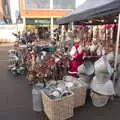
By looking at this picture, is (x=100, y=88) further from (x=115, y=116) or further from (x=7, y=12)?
(x=7, y=12)

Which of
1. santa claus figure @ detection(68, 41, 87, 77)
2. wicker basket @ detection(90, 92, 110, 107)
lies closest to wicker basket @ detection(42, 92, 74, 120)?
wicker basket @ detection(90, 92, 110, 107)

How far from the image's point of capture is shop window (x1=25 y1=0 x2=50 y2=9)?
25.6 m

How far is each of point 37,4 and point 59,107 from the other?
78.5 ft

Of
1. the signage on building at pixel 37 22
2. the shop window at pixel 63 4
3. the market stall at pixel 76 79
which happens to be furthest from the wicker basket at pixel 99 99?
the shop window at pixel 63 4

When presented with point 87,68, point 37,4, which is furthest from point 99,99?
point 37,4

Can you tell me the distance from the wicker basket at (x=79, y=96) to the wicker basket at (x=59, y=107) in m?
0.30

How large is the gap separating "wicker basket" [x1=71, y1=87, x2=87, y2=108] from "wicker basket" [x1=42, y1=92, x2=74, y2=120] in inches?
11.7

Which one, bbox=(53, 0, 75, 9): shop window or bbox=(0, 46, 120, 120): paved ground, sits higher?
bbox=(53, 0, 75, 9): shop window

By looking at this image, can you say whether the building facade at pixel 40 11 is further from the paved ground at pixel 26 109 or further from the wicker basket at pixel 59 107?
the wicker basket at pixel 59 107

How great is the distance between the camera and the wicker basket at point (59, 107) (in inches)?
135

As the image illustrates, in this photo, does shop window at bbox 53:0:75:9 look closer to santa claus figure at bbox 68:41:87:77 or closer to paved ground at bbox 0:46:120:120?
santa claus figure at bbox 68:41:87:77

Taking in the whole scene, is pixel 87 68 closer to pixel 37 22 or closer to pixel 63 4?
pixel 37 22

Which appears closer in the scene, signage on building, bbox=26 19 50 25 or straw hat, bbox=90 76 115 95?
straw hat, bbox=90 76 115 95

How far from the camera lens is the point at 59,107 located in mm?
3469
